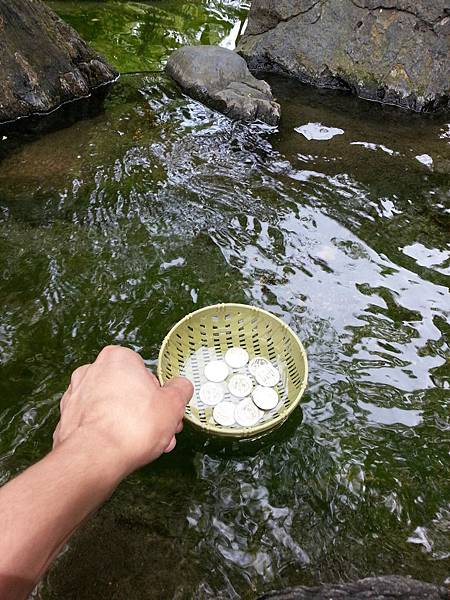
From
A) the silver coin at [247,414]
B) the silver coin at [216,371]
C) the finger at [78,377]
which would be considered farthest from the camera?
the silver coin at [216,371]

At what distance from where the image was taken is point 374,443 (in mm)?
2672

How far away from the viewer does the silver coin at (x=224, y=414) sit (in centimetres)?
262

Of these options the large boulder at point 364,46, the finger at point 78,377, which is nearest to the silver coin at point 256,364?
the finger at point 78,377

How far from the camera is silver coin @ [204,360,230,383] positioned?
282 centimetres

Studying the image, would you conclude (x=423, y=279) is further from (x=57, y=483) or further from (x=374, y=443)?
(x=57, y=483)

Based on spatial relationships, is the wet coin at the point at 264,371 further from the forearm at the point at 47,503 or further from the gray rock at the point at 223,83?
the gray rock at the point at 223,83

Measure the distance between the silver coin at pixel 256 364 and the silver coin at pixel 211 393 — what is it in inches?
8.1

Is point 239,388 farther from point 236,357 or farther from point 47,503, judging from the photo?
point 47,503

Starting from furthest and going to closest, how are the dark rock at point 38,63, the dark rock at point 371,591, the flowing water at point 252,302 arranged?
the dark rock at point 38,63, the flowing water at point 252,302, the dark rock at point 371,591

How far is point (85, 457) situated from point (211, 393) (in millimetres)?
1296

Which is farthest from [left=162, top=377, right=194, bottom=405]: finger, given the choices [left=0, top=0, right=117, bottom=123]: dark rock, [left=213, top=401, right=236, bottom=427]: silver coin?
[left=0, top=0, right=117, bottom=123]: dark rock

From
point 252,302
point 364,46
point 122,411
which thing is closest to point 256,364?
point 252,302

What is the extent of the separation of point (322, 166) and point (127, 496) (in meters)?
3.71

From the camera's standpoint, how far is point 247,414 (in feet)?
8.68
